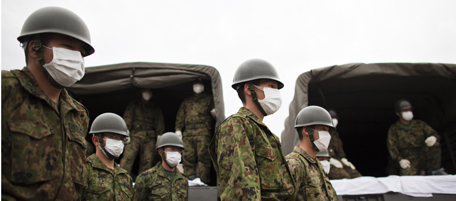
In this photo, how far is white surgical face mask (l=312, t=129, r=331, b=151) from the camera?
353 centimetres

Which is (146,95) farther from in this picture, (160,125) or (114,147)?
(114,147)

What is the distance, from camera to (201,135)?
20.3 feet

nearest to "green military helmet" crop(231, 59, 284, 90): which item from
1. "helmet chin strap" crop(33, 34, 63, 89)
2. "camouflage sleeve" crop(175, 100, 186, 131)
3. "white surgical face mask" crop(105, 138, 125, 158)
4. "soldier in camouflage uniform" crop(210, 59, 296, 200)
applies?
"soldier in camouflage uniform" crop(210, 59, 296, 200)

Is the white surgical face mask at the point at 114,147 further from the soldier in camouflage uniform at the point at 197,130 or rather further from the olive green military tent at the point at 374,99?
the olive green military tent at the point at 374,99

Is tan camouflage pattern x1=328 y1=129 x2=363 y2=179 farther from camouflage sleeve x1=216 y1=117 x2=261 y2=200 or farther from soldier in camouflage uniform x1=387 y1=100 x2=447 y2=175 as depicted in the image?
camouflage sleeve x1=216 y1=117 x2=261 y2=200

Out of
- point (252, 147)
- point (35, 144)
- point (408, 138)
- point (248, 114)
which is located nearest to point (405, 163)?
point (408, 138)

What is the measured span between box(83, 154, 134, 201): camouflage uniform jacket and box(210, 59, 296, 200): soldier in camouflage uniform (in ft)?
5.72

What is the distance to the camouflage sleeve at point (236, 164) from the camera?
79.0 inches

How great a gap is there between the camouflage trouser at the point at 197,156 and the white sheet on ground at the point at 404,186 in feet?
7.50

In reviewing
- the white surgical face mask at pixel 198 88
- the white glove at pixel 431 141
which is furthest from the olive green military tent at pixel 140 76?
the white glove at pixel 431 141

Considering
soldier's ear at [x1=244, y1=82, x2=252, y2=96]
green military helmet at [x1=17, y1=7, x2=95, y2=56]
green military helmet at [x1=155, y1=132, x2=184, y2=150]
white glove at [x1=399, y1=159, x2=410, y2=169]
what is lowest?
white glove at [x1=399, y1=159, x2=410, y2=169]

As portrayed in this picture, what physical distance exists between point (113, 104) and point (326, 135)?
5.16m

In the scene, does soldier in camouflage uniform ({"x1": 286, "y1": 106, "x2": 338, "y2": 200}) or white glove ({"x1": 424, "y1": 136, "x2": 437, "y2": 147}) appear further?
white glove ({"x1": 424, "y1": 136, "x2": 437, "y2": 147})

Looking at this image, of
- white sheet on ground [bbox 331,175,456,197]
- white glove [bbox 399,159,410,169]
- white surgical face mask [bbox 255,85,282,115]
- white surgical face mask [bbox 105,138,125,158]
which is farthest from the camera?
white glove [bbox 399,159,410,169]
